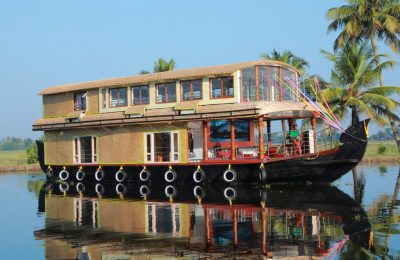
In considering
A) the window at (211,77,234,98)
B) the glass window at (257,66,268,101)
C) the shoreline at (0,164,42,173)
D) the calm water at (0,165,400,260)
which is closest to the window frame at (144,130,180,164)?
the window at (211,77,234,98)

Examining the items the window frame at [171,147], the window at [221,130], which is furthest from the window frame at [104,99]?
the window at [221,130]

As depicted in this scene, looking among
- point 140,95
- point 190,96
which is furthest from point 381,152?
point 140,95

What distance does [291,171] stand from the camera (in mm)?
21688

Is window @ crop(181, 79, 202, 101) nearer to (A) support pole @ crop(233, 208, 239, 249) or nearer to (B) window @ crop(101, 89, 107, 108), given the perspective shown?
(B) window @ crop(101, 89, 107, 108)

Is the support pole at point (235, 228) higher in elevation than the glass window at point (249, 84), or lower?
lower

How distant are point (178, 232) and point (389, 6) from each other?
25894mm

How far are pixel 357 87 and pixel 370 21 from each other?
4.91m

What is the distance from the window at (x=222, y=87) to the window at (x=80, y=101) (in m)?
7.56

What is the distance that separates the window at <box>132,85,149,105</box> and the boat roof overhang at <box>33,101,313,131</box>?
0.48 m

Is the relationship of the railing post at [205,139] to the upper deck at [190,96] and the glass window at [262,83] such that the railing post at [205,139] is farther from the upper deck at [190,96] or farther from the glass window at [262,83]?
the glass window at [262,83]

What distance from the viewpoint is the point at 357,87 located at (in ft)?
105

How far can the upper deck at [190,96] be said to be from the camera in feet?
74.8

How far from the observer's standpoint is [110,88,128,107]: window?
2661 centimetres

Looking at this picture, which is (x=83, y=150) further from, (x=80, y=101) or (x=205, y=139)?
(x=205, y=139)
